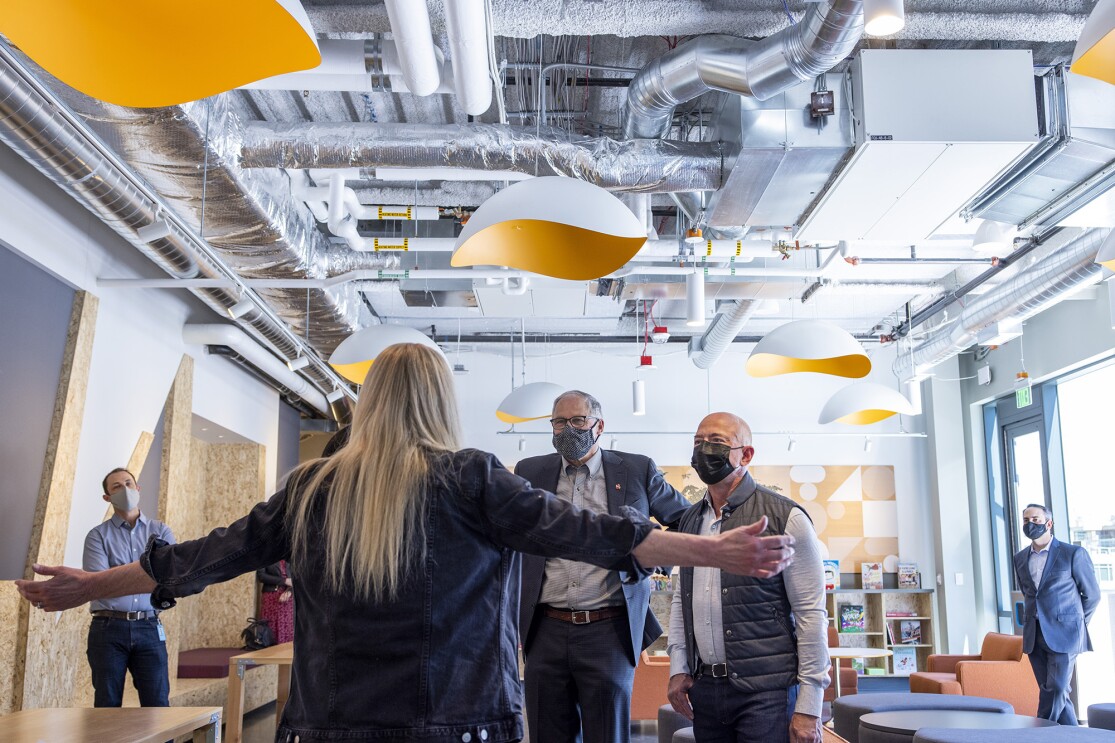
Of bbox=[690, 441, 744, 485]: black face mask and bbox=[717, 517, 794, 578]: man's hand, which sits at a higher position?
bbox=[690, 441, 744, 485]: black face mask

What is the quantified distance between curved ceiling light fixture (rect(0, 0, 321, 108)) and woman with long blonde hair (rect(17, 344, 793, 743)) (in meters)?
0.81

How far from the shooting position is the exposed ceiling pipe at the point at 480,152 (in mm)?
5664

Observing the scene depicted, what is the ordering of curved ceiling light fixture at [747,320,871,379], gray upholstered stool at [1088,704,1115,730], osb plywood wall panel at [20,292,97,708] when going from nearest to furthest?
curved ceiling light fixture at [747,320,871,379] → osb plywood wall panel at [20,292,97,708] → gray upholstered stool at [1088,704,1115,730]

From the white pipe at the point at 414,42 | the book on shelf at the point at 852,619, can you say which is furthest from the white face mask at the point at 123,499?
the book on shelf at the point at 852,619

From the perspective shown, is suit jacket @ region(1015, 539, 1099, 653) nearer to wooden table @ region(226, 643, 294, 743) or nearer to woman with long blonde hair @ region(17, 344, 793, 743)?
wooden table @ region(226, 643, 294, 743)

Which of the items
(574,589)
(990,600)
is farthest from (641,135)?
(990,600)

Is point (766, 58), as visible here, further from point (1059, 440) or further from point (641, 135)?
point (1059, 440)

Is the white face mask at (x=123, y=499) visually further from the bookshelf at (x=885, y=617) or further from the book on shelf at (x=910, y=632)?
the book on shelf at (x=910, y=632)

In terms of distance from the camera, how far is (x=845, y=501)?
1205 cm

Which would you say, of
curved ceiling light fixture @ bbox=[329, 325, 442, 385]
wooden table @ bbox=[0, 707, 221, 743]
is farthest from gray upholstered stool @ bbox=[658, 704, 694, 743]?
wooden table @ bbox=[0, 707, 221, 743]

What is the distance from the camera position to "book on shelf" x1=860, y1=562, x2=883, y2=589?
11.7 m

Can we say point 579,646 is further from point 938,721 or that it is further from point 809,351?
point 938,721

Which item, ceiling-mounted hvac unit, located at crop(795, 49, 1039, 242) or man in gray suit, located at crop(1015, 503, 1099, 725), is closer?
ceiling-mounted hvac unit, located at crop(795, 49, 1039, 242)

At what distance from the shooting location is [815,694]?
122 inches
